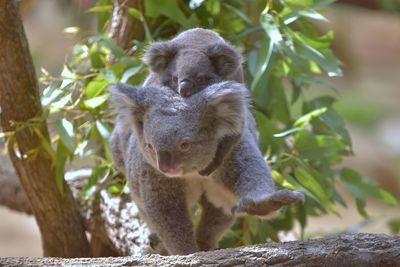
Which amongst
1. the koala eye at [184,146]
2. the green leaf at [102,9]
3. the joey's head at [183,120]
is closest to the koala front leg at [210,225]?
the joey's head at [183,120]

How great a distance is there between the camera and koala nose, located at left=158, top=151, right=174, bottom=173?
Result: 2463 millimetres

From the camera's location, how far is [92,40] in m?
3.46

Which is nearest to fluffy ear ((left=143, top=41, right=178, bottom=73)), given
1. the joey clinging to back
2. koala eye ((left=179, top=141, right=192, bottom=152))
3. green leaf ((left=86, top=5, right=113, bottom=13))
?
the joey clinging to back

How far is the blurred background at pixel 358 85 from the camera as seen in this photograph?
353 inches

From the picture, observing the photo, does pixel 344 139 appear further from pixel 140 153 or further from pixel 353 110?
pixel 353 110

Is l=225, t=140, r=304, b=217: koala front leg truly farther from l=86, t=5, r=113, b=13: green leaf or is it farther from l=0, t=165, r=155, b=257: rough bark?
l=86, t=5, r=113, b=13: green leaf

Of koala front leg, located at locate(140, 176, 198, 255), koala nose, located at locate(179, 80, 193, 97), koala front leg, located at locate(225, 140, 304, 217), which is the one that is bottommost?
koala front leg, located at locate(140, 176, 198, 255)

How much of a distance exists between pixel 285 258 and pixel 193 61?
2.96 ft

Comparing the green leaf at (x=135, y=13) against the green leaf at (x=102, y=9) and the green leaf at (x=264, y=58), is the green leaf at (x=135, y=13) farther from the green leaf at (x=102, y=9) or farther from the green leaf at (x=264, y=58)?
the green leaf at (x=264, y=58)

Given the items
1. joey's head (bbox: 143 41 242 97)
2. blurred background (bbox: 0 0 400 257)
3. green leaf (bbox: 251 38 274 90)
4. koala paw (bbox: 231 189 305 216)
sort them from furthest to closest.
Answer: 1. blurred background (bbox: 0 0 400 257)
2. green leaf (bbox: 251 38 274 90)
3. joey's head (bbox: 143 41 242 97)
4. koala paw (bbox: 231 189 305 216)

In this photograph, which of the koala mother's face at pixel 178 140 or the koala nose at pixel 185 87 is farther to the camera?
the koala nose at pixel 185 87

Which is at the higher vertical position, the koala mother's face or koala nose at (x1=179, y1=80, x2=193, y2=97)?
Answer: koala nose at (x1=179, y1=80, x2=193, y2=97)

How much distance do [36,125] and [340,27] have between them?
267 inches

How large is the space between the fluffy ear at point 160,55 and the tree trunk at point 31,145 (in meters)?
0.58
